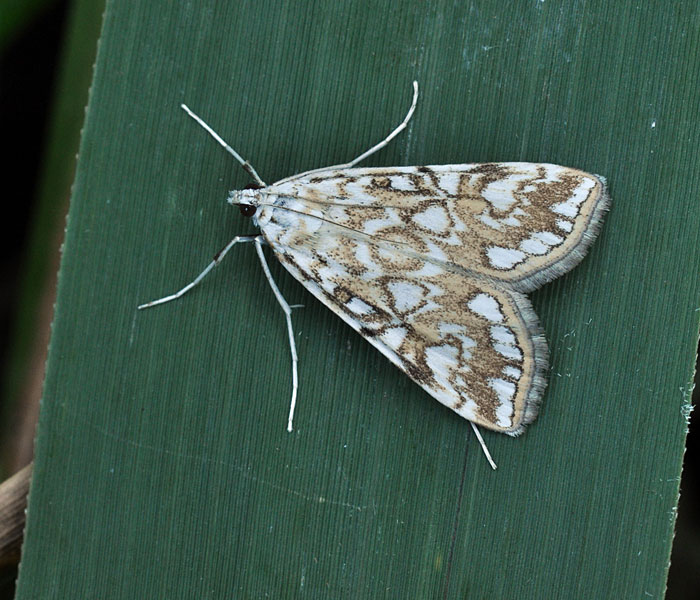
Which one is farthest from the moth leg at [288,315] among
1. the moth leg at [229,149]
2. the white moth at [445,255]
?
the moth leg at [229,149]

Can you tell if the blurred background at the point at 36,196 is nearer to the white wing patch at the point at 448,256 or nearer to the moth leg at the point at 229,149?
the moth leg at the point at 229,149

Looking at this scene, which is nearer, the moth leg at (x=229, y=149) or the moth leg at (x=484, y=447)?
the moth leg at (x=484, y=447)

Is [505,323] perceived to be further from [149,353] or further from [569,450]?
[149,353]

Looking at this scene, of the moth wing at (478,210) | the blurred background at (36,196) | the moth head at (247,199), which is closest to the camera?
the moth wing at (478,210)

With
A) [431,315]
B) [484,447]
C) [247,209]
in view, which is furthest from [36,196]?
[484,447]

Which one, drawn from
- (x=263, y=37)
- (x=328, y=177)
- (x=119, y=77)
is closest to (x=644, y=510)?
(x=328, y=177)

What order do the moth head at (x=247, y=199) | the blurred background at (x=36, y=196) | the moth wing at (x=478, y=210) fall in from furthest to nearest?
the blurred background at (x=36, y=196) → the moth head at (x=247, y=199) → the moth wing at (x=478, y=210)

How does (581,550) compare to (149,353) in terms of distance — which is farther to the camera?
(149,353)
